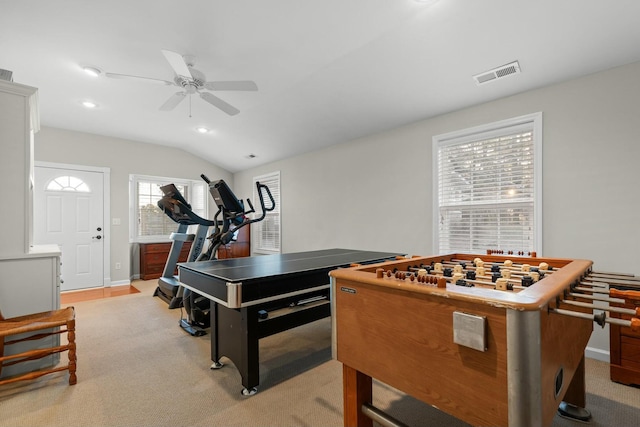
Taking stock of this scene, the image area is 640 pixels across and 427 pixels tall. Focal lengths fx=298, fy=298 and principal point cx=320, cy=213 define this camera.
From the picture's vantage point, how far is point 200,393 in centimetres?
197

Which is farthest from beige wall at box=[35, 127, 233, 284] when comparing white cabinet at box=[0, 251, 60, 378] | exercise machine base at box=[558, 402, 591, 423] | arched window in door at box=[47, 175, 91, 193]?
exercise machine base at box=[558, 402, 591, 423]

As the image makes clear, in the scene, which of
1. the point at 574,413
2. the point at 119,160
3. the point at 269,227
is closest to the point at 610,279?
the point at 574,413

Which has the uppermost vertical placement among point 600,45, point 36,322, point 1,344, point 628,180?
point 600,45

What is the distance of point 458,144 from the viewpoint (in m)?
3.27

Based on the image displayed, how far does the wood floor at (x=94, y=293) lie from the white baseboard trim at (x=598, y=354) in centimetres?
570

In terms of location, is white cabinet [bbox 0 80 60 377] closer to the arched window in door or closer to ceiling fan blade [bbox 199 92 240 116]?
ceiling fan blade [bbox 199 92 240 116]

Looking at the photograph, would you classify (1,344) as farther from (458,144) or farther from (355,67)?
(458,144)

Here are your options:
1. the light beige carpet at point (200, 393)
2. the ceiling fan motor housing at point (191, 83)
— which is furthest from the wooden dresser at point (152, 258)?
the ceiling fan motor housing at point (191, 83)

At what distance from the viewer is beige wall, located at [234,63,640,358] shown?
2.30 m

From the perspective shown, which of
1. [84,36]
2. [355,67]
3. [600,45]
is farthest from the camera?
[355,67]

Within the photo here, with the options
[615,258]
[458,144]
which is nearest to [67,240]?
[458,144]

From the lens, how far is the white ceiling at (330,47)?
83.5 inches

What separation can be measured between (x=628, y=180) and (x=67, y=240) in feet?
23.4

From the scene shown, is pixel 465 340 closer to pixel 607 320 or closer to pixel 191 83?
pixel 607 320
